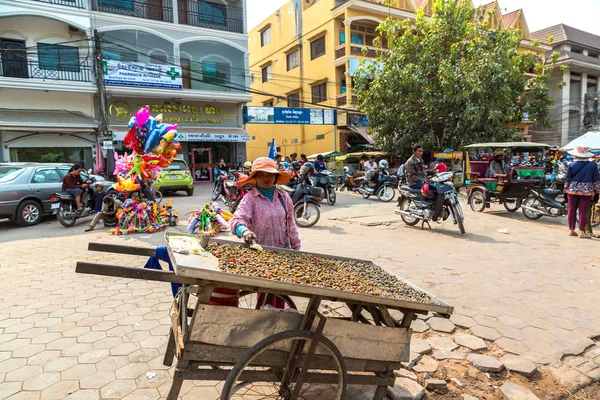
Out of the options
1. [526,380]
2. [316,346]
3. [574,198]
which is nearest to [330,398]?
[316,346]

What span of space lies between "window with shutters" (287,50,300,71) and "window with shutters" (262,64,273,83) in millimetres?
2861

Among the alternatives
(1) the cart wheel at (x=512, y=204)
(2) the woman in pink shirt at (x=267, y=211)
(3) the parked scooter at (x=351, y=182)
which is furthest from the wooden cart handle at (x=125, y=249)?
(3) the parked scooter at (x=351, y=182)

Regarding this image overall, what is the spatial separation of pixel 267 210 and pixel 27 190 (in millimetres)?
8938

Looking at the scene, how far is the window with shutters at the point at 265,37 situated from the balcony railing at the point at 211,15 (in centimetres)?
947

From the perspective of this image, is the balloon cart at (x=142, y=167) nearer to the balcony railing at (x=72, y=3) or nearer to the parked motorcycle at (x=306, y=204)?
the parked motorcycle at (x=306, y=204)

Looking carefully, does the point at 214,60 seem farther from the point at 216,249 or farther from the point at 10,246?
the point at 216,249

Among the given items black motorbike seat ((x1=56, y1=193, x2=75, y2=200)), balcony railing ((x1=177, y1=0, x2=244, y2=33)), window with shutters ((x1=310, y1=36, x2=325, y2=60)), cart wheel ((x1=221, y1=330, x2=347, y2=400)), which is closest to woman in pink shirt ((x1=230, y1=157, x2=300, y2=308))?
cart wheel ((x1=221, y1=330, x2=347, y2=400))

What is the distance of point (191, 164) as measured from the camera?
22.2 metres

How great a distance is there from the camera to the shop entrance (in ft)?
73.6

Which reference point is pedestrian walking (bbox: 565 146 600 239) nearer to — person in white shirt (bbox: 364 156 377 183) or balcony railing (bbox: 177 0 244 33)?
person in white shirt (bbox: 364 156 377 183)

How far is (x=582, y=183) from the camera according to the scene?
7211mm

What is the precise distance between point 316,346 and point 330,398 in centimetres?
78

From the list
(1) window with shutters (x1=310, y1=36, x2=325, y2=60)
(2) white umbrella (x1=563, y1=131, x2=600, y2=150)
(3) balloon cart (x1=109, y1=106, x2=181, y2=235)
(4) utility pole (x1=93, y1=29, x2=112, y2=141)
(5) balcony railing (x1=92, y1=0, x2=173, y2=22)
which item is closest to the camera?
(3) balloon cart (x1=109, y1=106, x2=181, y2=235)

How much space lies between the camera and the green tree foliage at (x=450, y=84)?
16.6 metres
